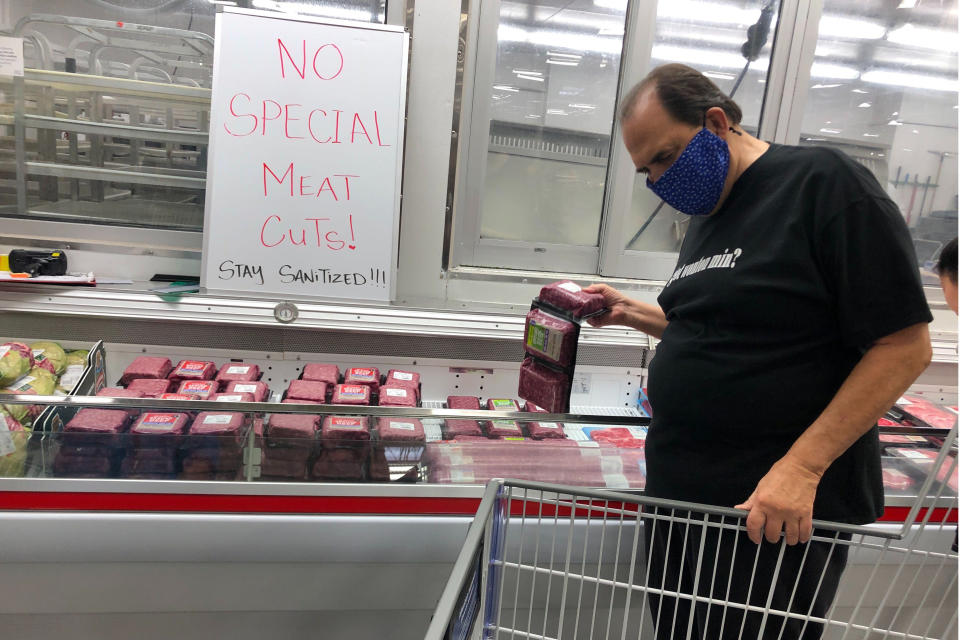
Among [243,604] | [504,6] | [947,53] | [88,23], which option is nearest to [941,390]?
[947,53]

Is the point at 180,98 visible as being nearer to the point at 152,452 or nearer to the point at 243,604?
the point at 152,452

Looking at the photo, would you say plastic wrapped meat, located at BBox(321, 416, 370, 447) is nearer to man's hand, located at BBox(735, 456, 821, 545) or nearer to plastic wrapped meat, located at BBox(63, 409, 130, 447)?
plastic wrapped meat, located at BBox(63, 409, 130, 447)

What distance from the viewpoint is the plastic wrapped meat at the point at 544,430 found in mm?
1743

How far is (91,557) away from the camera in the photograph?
1.53 m

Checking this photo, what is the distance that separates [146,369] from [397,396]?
0.82 meters

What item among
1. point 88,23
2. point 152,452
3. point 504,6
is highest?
point 504,6

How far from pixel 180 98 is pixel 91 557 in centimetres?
174

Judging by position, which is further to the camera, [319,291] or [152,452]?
[319,291]

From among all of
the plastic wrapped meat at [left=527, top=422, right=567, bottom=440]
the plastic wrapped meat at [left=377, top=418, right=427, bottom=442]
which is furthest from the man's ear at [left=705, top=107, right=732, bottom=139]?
the plastic wrapped meat at [left=377, top=418, right=427, bottom=442]

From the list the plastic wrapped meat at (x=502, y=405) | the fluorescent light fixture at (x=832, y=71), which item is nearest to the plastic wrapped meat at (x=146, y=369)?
the plastic wrapped meat at (x=502, y=405)

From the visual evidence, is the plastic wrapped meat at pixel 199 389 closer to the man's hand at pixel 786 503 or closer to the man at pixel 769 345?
the man at pixel 769 345

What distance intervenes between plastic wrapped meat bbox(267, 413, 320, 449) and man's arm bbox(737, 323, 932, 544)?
1076 millimetres

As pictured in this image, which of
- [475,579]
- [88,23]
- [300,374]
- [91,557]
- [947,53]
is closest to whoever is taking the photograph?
[475,579]

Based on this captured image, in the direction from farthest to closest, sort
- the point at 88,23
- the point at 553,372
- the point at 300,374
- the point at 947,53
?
the point at 947,53, the point at 88,23, the point at 300,374, the point at 553,372
